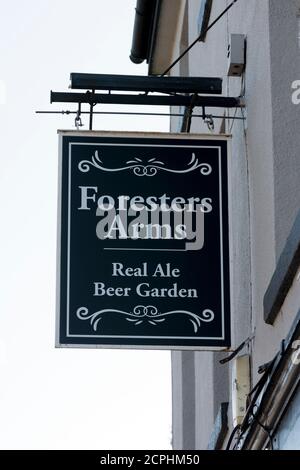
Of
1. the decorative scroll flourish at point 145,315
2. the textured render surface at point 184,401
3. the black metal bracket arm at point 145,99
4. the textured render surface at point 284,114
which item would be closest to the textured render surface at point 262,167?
the textured render surface at point 284,114

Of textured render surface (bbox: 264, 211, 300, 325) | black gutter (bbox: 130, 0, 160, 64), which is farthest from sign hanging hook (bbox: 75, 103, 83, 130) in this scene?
black gutter (bbox: 130, 0, 160, 64)

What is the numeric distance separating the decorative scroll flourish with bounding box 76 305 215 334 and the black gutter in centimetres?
662

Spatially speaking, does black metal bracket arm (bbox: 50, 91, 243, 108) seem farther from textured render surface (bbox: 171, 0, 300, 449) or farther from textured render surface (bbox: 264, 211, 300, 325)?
textured render surface (bbox: 264, 211, 300, 325)

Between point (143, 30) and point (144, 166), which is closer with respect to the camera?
point (144, 166)

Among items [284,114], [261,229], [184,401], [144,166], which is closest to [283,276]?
[261,229]

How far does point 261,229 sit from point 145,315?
3.04 feet

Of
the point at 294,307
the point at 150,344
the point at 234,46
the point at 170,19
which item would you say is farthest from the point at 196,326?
the point at 170,19

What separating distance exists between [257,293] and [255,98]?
1361 mm

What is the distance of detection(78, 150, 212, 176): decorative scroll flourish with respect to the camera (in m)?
10.4

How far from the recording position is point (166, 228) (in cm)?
1026

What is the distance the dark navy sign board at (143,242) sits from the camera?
997cm

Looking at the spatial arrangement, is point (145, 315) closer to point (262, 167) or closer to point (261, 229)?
point (261, 229)

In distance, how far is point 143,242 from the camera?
10.2m
